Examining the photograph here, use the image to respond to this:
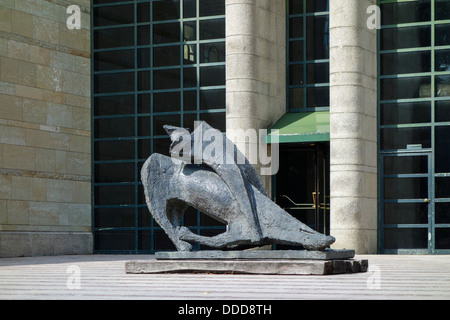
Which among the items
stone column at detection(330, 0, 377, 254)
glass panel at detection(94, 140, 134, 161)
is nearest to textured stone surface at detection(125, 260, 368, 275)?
stone column at detection(330, 0, 377, 254)

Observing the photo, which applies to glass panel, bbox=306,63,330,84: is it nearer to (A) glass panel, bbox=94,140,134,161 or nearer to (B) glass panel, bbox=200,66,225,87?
(B) glass panel, bbox=200,66,225,87

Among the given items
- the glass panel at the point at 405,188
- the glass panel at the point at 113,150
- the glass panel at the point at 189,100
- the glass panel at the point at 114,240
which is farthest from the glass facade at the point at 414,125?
the glass panel at the point at 113,150

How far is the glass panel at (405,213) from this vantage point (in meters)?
22.1

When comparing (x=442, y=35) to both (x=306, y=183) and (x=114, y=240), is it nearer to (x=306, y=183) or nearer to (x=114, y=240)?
(x=306, y=183)

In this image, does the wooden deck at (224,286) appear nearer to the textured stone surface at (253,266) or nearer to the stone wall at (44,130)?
the textured stone surface at (253,266)

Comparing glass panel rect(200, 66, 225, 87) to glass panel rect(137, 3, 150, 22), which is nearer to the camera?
glass panel rect(200, 66, 225, 87)

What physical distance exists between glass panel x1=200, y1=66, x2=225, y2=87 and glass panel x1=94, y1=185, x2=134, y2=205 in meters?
3.87

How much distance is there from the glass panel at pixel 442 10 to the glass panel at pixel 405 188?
14.5 ft

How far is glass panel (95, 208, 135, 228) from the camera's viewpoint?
967 inches

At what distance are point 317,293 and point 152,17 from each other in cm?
1680

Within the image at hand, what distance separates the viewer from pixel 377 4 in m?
22.7

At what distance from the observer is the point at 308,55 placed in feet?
77.8

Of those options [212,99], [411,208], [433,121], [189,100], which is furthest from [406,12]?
[189,100]
